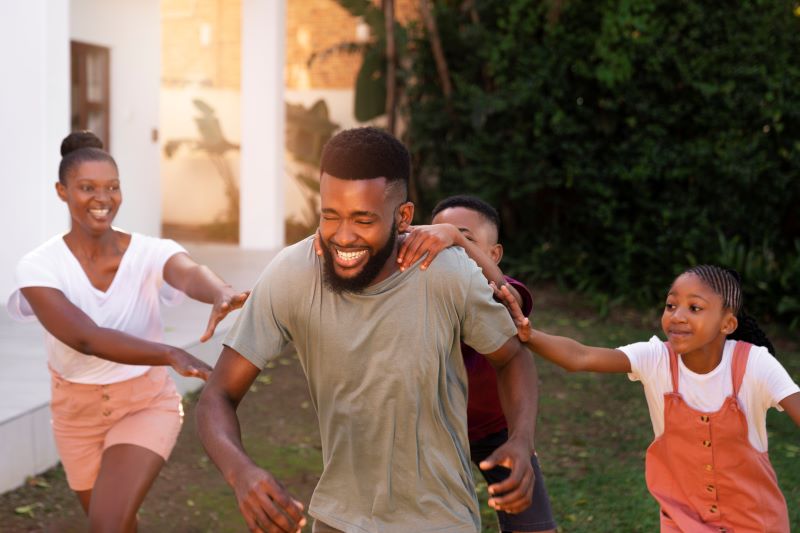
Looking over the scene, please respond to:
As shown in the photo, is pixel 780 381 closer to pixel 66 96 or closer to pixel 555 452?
pixel 555 452

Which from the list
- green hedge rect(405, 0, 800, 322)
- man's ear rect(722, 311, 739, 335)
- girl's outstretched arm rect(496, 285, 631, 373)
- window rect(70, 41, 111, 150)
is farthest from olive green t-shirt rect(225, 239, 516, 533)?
window rect(70, 41, 111, 150)

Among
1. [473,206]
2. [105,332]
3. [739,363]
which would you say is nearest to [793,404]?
[739,363]

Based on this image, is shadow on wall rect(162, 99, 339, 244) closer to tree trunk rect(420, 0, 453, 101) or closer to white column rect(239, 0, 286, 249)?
white column rect(239, 0, 286, 249)

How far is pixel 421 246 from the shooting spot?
268 centimetres

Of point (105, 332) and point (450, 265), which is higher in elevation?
point (450, 265)

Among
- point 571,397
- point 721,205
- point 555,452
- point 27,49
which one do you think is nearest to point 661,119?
point 721,205

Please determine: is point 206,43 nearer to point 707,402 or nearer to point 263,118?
point 263,118

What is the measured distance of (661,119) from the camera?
10812mm

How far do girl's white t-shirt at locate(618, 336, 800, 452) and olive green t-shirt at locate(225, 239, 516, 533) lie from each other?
105cm

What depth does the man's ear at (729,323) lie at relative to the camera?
3.49 meters

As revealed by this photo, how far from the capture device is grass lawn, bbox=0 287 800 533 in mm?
5148

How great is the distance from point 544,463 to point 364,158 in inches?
157

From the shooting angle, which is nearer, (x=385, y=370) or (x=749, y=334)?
(x=385, y=370)

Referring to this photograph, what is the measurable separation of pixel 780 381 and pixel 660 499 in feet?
1.88
